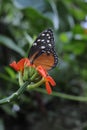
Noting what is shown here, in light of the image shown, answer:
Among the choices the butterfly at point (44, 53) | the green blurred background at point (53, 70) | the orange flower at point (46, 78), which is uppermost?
the butterfly at point (44, 53)

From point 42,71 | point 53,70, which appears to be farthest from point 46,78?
point 53,70

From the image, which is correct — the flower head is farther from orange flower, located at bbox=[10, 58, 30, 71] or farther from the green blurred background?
the green blurred background

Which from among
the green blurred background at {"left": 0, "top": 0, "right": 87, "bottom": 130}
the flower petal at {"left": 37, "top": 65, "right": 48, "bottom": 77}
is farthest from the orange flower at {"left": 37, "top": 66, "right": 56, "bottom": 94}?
the green blurred background at {"left": 0, "top": 0, "right": 87, "bottom": 130}

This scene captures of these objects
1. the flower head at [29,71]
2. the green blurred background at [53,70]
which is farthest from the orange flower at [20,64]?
the green blurred background at [53,70]

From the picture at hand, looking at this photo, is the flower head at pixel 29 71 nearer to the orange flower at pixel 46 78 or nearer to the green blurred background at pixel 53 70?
the orange flower at pixel 46 78

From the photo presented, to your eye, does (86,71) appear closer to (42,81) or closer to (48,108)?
Result: (48,108)

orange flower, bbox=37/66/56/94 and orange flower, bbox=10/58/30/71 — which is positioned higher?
orange flower, bbox=10/58/30/71

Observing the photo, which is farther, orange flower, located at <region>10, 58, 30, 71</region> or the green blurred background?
the green blurred background
